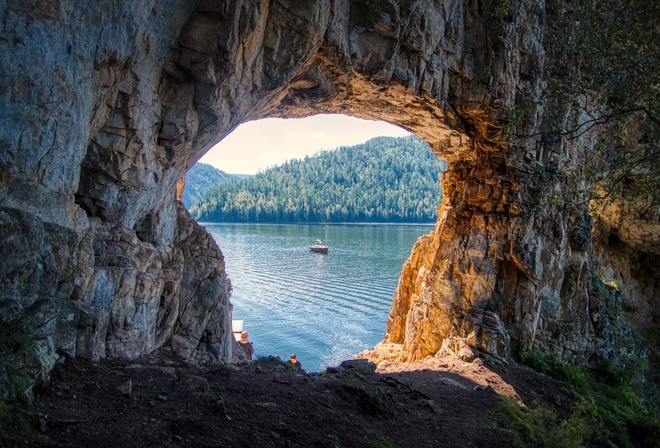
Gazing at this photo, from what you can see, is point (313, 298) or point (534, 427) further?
point (313, 298)

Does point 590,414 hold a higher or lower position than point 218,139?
lower

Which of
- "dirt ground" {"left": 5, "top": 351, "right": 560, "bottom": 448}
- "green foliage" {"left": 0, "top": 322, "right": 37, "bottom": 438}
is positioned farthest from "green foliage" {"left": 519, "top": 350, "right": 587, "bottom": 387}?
"green foliage" {"left": 0, "top": 322, "right": 37, "bottom": 438}

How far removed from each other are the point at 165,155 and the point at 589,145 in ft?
53.9

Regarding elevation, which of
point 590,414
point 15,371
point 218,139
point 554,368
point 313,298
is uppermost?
point 218,139

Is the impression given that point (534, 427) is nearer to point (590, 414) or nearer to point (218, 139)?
point (590, 414)

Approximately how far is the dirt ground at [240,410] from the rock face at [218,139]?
0.55 metres

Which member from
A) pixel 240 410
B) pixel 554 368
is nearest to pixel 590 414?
pixel 554 368

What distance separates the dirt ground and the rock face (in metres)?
0.55

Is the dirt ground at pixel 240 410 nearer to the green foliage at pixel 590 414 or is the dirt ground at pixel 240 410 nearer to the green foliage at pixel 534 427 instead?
the green foliage at pixel 534 427

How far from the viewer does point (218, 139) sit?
1033 cm

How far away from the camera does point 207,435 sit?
15.7ft

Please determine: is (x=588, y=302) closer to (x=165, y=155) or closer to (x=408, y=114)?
(x=408, y=114)

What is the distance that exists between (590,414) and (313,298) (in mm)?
32000

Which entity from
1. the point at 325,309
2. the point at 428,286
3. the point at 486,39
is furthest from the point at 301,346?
the point at 486,39
